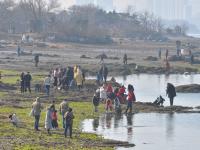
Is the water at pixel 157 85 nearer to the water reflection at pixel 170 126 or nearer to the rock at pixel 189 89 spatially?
the rock at pixel 189 89

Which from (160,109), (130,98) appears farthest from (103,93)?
(130,98)

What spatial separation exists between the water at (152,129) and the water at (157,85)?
844 cm

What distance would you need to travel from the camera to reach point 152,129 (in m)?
39.9

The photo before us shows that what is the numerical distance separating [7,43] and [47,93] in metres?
73.4

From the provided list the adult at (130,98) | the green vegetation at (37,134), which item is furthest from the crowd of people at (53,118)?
the adult at (130,98)

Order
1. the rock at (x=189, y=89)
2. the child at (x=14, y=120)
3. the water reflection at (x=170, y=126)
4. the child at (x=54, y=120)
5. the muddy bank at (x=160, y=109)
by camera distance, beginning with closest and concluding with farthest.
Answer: the child at (x=54, y=120), the child at (x=14, y=120), the water reflection at (x=170, y=126), the muddy bank at (x=160, y=109), the rock at (x=189, y=89)

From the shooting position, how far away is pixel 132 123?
4194 cm

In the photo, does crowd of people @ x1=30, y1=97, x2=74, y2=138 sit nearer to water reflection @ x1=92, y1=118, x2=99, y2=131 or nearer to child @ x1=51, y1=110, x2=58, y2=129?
child @ x1=51, y1=110, x2=58, y2=129

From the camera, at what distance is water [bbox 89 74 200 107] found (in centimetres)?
5578

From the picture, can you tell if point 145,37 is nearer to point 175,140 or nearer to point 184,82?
point 184,82

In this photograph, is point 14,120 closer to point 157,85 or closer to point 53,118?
point 53,118

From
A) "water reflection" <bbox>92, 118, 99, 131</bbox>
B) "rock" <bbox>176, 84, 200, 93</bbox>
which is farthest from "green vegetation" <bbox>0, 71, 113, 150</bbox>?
"rock" <bbox>176, 84, 200, 93</bbox>

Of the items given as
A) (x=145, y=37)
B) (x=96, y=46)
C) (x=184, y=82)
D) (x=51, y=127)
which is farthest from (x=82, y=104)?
(x=145, y=37)

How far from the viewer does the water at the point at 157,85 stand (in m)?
55.8
